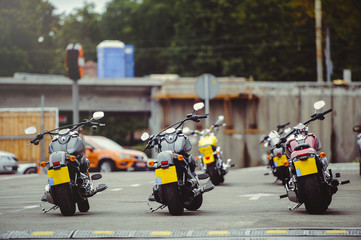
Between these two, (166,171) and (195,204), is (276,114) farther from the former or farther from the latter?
(166,171)

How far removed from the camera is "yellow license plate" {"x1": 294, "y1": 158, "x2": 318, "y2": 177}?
9586 mm

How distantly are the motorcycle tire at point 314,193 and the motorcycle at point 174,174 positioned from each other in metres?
1.48

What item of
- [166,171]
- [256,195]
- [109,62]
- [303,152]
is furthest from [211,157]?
[109,62]

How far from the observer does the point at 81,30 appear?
245 ft

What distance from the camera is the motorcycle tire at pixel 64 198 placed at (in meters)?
10.3

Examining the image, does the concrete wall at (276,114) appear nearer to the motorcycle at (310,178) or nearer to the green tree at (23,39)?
the motorcycle at (310,178)

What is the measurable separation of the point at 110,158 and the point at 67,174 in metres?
19.0

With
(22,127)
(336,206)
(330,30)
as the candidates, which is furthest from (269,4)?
(336,206)

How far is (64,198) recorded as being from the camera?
34.1 feet

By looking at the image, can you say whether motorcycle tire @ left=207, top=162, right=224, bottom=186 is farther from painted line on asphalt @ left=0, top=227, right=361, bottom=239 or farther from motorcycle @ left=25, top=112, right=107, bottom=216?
painted line on asphalt @ left=0, top=227, right=361, bottom=239

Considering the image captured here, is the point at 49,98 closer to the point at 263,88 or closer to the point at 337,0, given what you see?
the point at 263,88

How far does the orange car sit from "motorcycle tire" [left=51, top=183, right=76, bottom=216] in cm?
1845

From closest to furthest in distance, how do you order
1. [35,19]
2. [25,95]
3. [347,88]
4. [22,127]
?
[22,127] → [347,88] → [25,95] → [35,19]

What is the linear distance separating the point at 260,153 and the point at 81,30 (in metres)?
40.3
